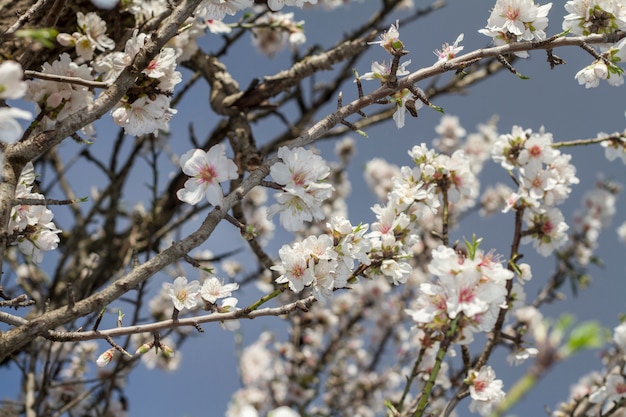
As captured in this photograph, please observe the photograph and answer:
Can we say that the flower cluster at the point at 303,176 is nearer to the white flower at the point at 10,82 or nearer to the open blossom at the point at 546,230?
the white flower at the point at 10,82

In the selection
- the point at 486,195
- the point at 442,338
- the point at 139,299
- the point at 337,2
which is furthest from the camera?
the point at 486,195

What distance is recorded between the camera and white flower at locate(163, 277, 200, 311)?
1.53m

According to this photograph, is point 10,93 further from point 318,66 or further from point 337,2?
point 337,2

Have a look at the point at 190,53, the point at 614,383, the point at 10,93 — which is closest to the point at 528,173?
the point at 614,383

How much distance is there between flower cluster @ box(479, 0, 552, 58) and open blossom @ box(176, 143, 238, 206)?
2.90 feet

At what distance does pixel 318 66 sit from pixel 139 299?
1318 millimetres

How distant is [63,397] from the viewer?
11.1ft

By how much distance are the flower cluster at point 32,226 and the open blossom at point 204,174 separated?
442 millimetres

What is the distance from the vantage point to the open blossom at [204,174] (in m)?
1.44

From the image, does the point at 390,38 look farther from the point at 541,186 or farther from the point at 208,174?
the point at 541,186

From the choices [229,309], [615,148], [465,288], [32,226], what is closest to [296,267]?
[229,309]

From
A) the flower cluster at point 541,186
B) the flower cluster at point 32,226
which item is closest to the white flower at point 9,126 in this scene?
the flower cluster at point 32,226

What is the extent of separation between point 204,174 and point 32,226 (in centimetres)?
56

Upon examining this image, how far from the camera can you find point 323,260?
1.53 meters
